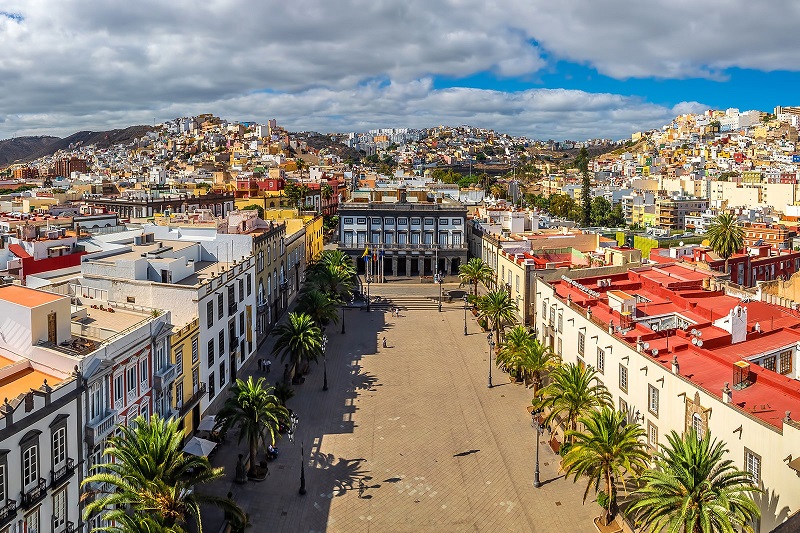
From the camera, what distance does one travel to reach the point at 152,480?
63.4 feet

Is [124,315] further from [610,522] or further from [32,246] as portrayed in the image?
[610,522]

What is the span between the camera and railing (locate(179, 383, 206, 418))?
29.5 meters

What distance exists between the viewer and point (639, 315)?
1314 inches

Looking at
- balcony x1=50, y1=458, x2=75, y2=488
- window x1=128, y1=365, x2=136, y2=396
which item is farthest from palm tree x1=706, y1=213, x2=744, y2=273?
balcony x1=50, y1=458, x2=75, y2=488

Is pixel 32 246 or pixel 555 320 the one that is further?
pixel 32 246

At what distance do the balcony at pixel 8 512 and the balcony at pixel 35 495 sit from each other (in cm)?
33

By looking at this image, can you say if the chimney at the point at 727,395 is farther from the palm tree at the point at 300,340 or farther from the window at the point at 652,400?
the palm tree at the point at 300,340

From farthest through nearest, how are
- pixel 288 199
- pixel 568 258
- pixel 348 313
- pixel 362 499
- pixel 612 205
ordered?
1. pixel 612 205
2. pixel 288 199
3. pixel 348 313
4. pixel 568 258
5. pixel 362 499

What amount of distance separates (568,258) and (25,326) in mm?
44696

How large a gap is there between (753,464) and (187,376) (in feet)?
78.6

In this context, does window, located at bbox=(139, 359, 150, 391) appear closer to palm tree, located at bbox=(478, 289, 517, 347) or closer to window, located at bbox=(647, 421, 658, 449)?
window, located at bbox=(647, 421, 658, 449)

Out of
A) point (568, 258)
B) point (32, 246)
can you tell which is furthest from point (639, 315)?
point (32, 246)

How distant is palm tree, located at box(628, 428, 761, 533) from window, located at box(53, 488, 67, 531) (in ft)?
60.2

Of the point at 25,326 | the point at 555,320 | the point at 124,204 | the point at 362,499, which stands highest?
the point at 124,204
